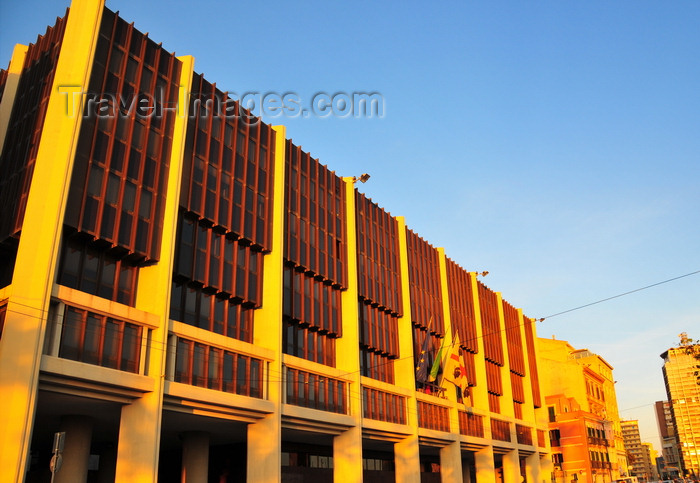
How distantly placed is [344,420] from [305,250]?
12.6 meters

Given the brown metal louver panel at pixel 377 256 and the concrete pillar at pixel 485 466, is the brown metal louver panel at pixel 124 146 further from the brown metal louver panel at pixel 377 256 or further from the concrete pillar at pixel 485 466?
the concrete pillar at pixel 485 466

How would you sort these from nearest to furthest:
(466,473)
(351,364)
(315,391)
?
(315,391) < (351,364) < (466,473)

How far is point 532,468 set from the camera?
77062 millimetres

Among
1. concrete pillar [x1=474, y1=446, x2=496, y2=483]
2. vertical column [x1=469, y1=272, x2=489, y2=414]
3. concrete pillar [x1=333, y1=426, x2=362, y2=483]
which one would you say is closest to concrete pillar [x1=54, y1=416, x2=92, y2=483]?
concrete pillar [x1=333, y1=426, x2=362, y2=483]

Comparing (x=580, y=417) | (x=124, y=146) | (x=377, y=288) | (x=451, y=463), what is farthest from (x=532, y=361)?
(x=124, y=146)

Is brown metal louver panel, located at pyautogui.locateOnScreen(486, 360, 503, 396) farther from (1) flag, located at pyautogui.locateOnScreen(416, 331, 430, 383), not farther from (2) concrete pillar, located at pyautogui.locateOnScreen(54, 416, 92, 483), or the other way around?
(2) concrete pillar, located at pyautogui.locateOnScreen(54, 416, 92, 483)

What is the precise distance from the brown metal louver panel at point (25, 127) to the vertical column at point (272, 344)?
1548 cm

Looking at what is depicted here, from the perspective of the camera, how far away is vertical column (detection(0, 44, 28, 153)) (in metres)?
36.7

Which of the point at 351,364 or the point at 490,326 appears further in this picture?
the point at 490,326

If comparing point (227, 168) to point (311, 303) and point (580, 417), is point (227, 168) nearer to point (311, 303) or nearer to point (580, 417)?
point (311, 303)

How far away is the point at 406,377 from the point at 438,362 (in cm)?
534

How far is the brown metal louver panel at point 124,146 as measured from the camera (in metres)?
30.1

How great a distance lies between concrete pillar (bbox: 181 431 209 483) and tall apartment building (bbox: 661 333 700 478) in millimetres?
145002

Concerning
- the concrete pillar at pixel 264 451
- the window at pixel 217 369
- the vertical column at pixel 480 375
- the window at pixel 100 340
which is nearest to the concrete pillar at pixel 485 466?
the vertical column at pixel 480 375
